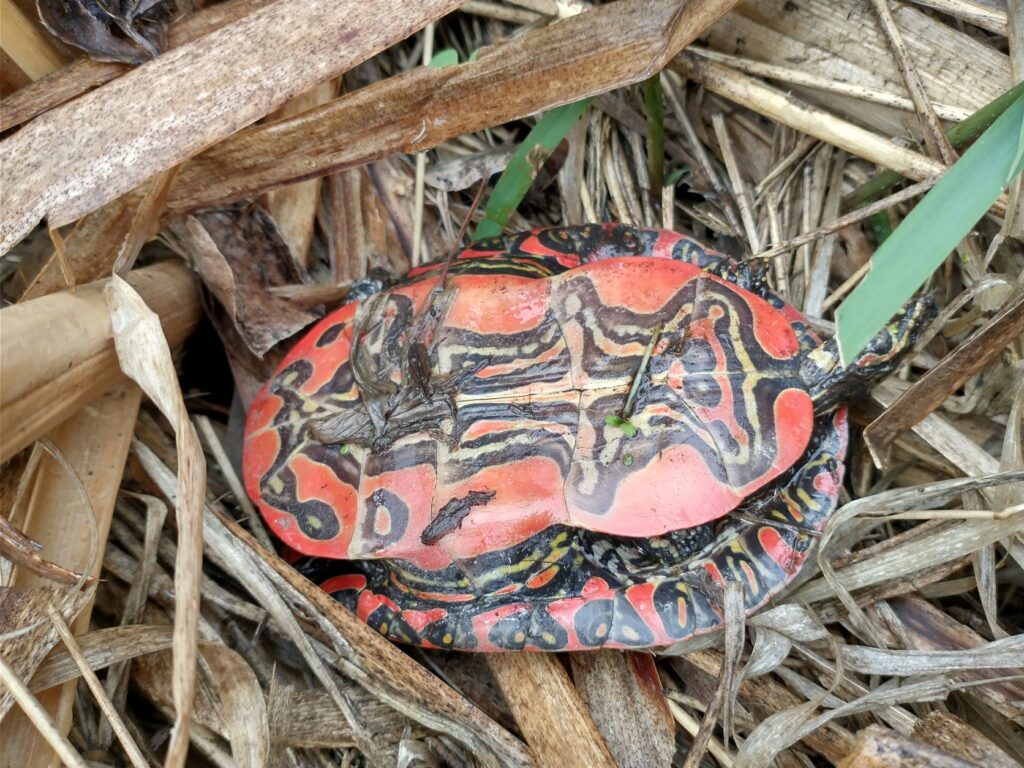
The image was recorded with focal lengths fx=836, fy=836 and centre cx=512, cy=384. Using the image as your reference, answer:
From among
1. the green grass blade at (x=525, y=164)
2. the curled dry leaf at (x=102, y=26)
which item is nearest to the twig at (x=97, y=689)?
the curled dry leaf at (x=102, y=26)

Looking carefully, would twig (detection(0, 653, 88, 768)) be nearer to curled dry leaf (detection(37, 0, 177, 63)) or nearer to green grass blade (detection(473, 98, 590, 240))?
curled dry leaf (detection(37, 0, 177, 63))

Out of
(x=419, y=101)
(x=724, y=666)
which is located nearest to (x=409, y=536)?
(x=724, y=666)

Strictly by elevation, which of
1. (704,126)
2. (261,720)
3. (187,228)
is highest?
(187,228)

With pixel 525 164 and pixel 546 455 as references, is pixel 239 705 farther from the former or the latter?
pixel 525 164

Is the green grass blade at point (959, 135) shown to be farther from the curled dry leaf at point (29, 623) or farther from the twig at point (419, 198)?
the curled dry leaf at point (29, 623)

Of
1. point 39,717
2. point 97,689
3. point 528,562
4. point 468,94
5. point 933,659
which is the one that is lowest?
point 933,659

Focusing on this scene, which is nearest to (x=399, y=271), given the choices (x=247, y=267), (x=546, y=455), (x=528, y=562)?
(x=247, y=267)

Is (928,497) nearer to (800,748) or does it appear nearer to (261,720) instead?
(800,748)
